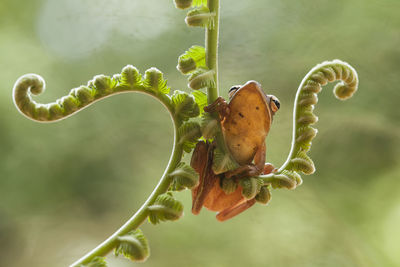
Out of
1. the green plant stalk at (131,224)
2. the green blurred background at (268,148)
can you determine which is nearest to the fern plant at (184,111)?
the green plant stalk at (131,224)

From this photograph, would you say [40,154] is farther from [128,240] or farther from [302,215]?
[128,240]

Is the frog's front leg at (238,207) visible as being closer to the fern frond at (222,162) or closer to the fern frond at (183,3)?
the fern frond at (222,162)

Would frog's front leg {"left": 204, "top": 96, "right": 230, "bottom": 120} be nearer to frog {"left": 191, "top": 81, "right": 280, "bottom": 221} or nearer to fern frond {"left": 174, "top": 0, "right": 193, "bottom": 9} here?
frog {"left": 191, "top": 81, "right": 280, "bottom": 221}

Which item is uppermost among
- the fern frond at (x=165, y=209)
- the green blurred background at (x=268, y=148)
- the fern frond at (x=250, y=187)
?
the fern frond at (x=165, y=209)

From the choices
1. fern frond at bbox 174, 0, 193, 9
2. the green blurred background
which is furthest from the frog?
the green blurred background

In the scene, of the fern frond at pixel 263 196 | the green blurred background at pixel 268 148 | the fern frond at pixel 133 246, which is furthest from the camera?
the green blurred background at pixel 268 148
